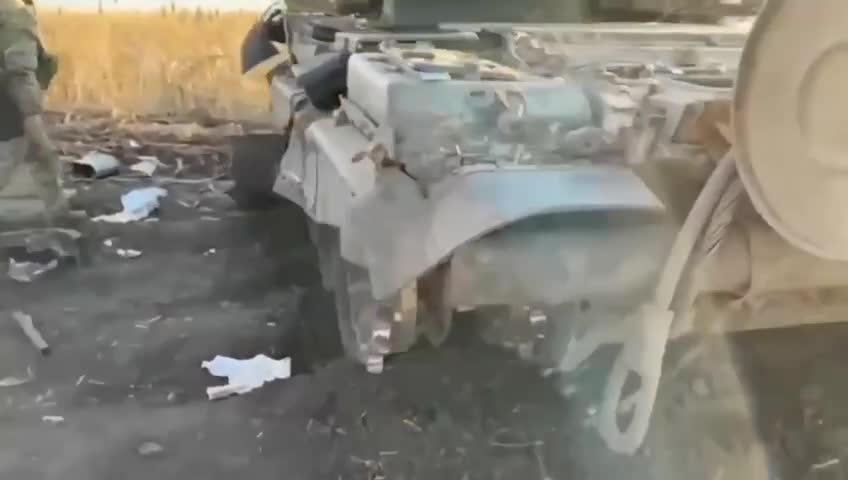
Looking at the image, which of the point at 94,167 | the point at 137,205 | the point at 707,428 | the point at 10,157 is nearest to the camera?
the point at 707,428

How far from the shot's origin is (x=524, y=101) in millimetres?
1085

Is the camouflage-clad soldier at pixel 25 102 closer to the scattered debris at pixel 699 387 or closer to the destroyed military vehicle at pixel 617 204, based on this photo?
the destroyed military vehicle at pixel 617 204

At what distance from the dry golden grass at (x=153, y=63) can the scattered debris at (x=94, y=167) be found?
43 centimetres

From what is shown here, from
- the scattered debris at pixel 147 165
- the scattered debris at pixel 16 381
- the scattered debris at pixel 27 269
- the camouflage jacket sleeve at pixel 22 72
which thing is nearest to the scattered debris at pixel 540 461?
the scattered debris at pixel 16 381

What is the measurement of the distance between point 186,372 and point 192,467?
0.35m

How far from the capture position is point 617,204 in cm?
93

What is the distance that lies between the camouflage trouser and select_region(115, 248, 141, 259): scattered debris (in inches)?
8.3

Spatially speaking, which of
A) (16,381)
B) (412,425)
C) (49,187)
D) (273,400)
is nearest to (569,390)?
(412,425)

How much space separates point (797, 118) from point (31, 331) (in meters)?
1.43

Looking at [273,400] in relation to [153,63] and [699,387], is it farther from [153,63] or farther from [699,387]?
[153,63]

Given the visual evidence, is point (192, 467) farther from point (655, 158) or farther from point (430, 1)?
point (430, 1)

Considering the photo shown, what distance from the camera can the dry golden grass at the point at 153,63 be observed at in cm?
309

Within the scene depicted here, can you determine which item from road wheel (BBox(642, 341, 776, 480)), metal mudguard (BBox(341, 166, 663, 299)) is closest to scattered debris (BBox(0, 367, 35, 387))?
metal mudguard (BBox(341, 166, 663, 299))

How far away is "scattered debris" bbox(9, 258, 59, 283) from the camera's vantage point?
6.72 feet
